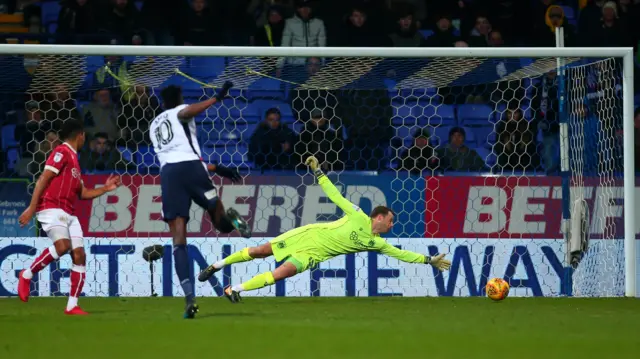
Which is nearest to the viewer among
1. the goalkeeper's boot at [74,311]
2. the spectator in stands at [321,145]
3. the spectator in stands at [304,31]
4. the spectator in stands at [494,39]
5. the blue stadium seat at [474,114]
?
the goalkeeper's boot at [74,311]

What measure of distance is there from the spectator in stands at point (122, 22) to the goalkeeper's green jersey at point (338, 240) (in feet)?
18.8

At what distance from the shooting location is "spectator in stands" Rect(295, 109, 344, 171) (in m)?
14.6

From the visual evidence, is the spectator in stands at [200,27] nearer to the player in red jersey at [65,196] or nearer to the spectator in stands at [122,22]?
the spectator in stands at [122,22]

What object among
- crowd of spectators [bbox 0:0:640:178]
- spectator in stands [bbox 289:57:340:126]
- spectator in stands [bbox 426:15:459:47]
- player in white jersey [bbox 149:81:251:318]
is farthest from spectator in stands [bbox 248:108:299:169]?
player in white jersey [bbox 149:81:251:318]

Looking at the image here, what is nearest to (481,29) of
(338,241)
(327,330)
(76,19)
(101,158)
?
(76,19)

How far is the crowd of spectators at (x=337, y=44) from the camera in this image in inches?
571

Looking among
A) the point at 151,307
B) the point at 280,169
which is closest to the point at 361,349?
the point at 151,307

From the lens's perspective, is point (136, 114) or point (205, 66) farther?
point (136, 114)

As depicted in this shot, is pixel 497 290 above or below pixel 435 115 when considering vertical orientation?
below

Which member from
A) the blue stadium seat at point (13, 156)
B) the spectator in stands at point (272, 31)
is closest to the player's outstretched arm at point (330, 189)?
the blue stadium seat at point (13, 156)

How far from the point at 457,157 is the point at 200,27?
4818 mm

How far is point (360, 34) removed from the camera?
17.4 m

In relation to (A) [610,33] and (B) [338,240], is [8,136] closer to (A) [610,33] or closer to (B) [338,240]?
(B) [338,240]

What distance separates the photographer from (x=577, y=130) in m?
14.2
